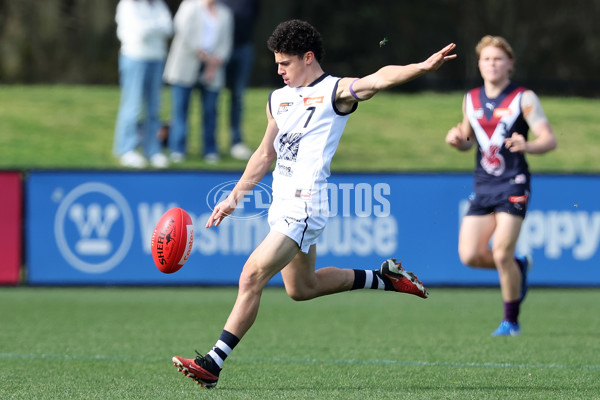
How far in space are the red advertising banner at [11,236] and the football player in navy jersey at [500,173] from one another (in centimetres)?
577

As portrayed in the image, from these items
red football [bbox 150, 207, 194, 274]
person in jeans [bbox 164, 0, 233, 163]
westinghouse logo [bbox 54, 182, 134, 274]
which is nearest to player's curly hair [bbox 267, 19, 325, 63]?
red football [bbox 150, 207, 194, 274]

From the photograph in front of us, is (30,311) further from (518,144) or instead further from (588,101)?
(588,101)

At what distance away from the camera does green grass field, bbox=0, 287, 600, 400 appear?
621 cm

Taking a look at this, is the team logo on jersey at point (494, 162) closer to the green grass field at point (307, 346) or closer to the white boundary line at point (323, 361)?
the green grass field at point (307, 346)

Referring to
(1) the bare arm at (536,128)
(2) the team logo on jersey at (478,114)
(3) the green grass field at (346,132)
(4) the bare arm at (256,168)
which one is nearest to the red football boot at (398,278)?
(4) the bare arm at (256,168)

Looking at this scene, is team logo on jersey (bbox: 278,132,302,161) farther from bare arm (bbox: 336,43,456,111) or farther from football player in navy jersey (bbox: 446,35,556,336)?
football player in navy jersey (bbox: 446,35,556,336)

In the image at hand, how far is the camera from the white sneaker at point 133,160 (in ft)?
47.4

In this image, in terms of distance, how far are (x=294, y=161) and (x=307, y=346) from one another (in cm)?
210

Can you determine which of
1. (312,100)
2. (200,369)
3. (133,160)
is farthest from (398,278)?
(133,160)

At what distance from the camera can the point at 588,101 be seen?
69.6ft

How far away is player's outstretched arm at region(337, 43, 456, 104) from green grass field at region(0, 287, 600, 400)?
166cm

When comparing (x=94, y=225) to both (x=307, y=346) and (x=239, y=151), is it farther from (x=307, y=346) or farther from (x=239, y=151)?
(x=307, y=346)

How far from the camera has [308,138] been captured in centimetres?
646

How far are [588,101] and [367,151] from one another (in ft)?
19.4
